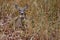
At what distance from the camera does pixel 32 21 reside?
3.43 m

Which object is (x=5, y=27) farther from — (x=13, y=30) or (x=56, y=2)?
(x=56, y=2)

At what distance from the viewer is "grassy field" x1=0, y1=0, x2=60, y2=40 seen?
3.27 m

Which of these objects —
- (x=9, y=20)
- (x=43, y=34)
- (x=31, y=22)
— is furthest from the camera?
(x=9, y=20)

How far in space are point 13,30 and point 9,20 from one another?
0.75 ft

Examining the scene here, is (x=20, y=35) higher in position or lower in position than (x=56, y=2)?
lower

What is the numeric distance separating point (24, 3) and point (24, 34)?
1.98 ft

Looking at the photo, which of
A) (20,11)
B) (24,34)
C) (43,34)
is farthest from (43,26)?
(20,11)

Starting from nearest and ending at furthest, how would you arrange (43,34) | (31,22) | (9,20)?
(43,34), (31,22), (9,20)

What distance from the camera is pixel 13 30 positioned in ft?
11.4

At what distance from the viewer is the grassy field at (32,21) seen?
3273mm

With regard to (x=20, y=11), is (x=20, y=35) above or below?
below

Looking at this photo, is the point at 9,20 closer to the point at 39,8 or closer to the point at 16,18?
the point at 16,18

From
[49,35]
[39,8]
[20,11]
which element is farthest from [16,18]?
[49,35]

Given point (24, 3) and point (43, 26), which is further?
point (24, 3)
